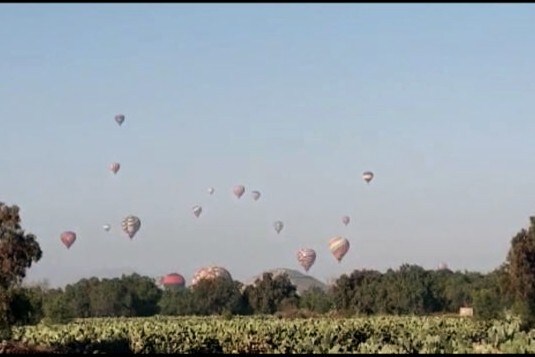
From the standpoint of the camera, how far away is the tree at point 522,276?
61.9 m

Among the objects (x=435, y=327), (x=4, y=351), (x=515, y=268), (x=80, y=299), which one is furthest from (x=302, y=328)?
(x=80, y=299)

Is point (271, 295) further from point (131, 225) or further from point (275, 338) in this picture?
point (275, 338)

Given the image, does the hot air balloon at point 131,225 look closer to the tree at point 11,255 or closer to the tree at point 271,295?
the tree at point 271,295

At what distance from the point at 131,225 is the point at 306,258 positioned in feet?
74.4

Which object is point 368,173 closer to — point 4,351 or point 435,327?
point 435,327

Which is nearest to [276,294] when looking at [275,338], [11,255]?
[275,338]

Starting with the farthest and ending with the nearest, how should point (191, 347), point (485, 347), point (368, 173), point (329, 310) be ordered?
point (329, 310)
point (368, 173)
point (191, 347)
point (485, 347)

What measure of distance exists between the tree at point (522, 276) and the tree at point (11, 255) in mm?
28141

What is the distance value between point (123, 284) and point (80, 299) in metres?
6.22

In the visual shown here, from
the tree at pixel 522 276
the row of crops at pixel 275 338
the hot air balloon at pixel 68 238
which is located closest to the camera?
the row of crops at pixel 275 338

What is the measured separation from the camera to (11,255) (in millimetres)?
46906

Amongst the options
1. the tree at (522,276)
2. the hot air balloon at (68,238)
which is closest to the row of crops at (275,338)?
the tree at (522,276)

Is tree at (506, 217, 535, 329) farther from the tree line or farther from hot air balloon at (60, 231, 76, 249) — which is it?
hot air balloon at (60, 231, 76, 249)

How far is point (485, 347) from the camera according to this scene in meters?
34.5
